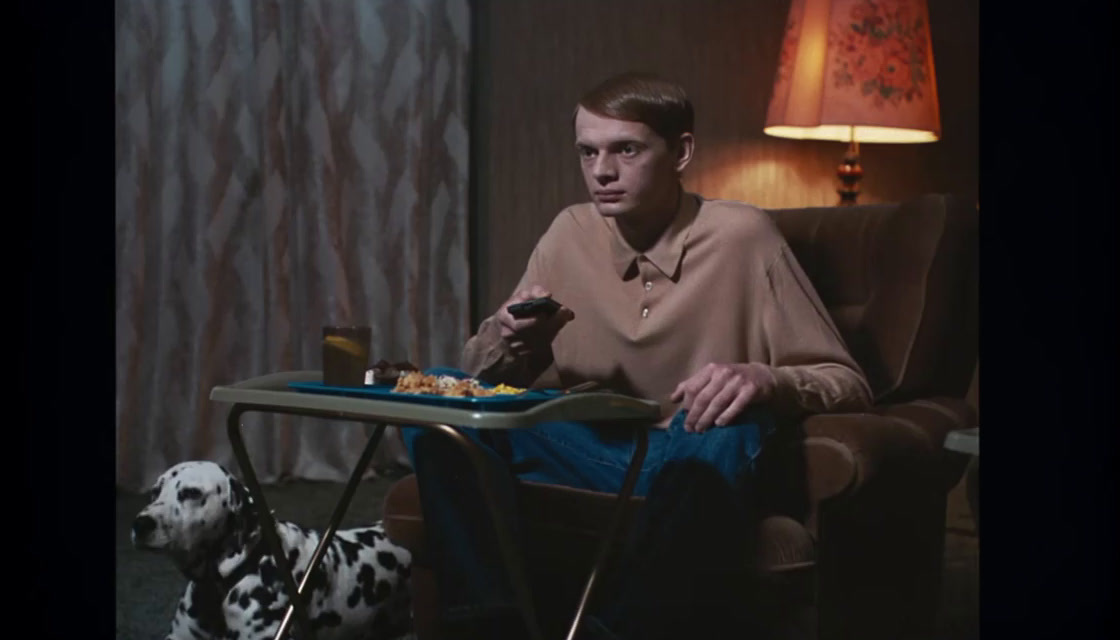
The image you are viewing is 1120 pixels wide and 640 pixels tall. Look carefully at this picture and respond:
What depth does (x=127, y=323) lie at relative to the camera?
7.82 ft

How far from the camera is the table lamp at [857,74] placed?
2004 mm

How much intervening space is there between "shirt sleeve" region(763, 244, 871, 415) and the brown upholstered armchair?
0.15 ft

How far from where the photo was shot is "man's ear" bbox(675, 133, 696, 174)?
1859 mm

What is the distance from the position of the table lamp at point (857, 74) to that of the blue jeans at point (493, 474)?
0.66 metres

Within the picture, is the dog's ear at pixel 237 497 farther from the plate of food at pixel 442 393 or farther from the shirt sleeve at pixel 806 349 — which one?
the shirt sleeve at pixel 806 349

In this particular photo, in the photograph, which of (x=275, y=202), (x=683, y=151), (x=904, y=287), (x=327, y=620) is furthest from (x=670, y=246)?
(x=275, y=202)

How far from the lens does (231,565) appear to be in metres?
1.82

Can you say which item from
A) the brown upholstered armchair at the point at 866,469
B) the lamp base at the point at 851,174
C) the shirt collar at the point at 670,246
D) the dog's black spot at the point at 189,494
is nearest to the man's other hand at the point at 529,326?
the shirt collar at the point at 670,246

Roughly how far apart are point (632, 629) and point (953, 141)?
3.06 ft

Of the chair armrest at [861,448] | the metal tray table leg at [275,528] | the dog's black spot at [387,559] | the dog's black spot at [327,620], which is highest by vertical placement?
the chair armrest at [861,448]

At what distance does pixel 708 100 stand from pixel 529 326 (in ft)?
1.64

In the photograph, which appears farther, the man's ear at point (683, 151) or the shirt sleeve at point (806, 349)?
the man's ear at point (683, 151)

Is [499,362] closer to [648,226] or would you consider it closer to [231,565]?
[648,226]
